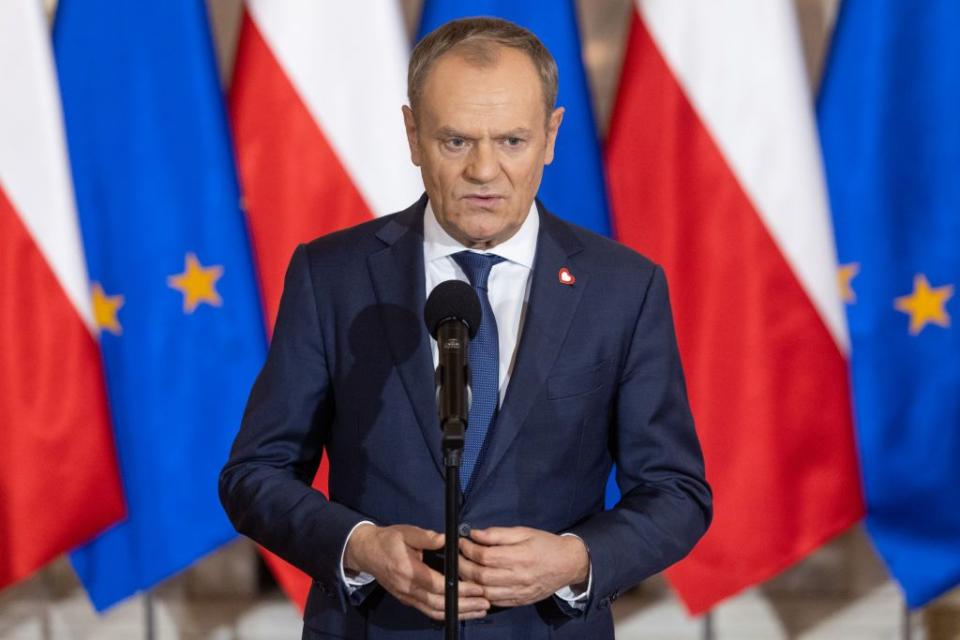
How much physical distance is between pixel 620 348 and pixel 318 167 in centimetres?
154

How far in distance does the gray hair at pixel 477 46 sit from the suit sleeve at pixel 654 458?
33 centimetres

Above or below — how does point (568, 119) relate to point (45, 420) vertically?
above

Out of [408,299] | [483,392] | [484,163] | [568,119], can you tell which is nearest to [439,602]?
[483,392]

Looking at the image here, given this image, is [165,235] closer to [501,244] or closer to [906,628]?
[501,244]

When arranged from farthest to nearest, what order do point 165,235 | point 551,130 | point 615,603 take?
point 615,603, point 165,235, point 551,130

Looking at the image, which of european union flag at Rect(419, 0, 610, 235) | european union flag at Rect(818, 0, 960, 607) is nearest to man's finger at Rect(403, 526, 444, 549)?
european union flag at Rect(419, 0, 610, 235)

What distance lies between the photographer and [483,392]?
1393 millimetres

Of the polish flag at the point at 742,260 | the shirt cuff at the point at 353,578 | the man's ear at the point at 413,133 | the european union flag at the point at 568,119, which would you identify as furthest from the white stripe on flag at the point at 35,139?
the shirt cuff at the point at 353,578

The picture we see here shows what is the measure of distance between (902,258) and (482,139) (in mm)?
1766

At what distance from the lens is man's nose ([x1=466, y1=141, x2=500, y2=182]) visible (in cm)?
133

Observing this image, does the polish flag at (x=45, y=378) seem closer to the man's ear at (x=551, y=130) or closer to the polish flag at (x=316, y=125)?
the polish flag at (x=316, y=125)

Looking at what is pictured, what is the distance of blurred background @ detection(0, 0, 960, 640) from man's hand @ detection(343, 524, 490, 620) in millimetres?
2021

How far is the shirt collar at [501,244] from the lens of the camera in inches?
57.6

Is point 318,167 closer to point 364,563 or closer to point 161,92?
point 161,92
